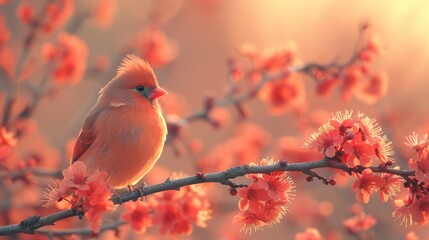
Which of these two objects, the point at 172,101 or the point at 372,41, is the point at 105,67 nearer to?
the point at 172,101

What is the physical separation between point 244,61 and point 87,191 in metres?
6.47

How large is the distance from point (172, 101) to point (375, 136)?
3282mm

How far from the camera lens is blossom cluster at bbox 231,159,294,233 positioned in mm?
2352

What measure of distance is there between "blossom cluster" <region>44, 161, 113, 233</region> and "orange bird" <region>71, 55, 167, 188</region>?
860 mm

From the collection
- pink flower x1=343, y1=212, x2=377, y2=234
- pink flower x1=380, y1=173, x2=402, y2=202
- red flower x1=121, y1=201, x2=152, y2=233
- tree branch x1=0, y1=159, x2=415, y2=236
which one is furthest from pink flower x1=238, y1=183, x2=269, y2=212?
pink flower x1=343, y1=212, x2=377, y2=234

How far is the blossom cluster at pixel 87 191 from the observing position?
2.24m

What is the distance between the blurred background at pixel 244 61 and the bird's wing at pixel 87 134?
43.4 inches

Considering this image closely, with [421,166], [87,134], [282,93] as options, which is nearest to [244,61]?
[282,93]

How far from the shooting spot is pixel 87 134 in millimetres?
3434

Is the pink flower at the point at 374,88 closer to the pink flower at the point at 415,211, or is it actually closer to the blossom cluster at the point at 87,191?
the pink flower at the point at 415,211

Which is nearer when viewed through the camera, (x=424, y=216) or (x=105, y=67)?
(x=424, y=216)

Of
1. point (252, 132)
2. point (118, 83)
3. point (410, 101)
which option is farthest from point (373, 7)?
point (118, 83)

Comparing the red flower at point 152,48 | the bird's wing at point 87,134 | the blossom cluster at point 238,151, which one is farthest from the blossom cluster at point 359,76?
the bird's wing at point 87,134

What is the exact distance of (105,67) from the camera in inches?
210
